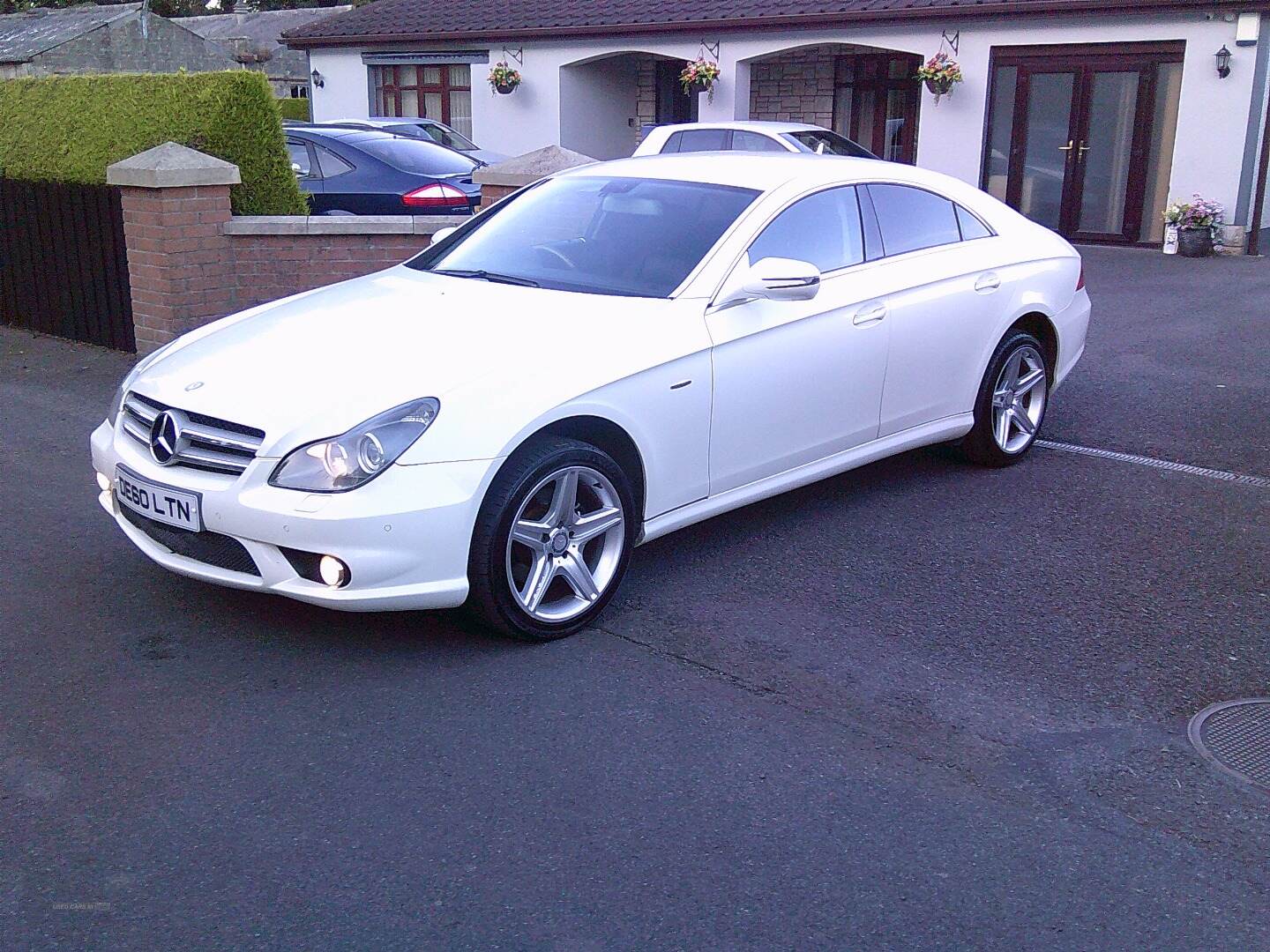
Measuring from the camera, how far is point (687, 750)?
12.7 ft

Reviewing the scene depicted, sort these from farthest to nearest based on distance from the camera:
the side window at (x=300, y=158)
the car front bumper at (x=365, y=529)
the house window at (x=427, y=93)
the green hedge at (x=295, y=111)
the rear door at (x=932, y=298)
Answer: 1. the green hedge at (x=295, y=111)
2. the house window at (x=427, y=93)
3. the side window at (x=300, y=158)
4. the rear door at (x=932, y=298)
5. the car front bumper at (x=365, y=529)

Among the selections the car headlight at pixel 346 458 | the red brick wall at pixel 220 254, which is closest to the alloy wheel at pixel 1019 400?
the car headlight at pixel 346 458

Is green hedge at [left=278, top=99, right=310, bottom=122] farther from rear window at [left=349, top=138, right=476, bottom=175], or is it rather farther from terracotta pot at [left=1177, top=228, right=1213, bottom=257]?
terracotta pot at [left=1177, top=228, right=1213, bottom=257]

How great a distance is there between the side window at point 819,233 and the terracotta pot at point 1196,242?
38.1ft

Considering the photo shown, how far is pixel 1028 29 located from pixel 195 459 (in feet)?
51.3

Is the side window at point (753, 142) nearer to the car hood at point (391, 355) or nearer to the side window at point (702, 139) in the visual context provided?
the side window at point (702, 139)

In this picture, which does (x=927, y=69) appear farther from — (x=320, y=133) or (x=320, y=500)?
(x=320, y=500)

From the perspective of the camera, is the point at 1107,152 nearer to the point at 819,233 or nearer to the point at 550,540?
the point at 819,233

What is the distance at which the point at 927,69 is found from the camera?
18297 millimetres

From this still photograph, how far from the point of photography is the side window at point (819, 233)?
548 centimetres

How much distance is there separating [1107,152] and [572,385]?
14768 mm

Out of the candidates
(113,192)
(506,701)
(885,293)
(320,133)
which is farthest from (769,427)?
(320,133)

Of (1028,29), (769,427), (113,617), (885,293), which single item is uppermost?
(1028,29)

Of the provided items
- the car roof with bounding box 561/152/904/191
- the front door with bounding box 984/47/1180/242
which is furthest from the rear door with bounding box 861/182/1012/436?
the front door with bounding box 984/47/1180/242
